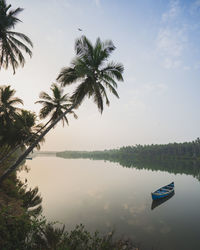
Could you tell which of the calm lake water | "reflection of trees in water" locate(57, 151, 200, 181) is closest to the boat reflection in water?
the calm lake water

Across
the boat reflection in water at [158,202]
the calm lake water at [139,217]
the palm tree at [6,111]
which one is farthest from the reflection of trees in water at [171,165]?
the palm tree at [6,111]

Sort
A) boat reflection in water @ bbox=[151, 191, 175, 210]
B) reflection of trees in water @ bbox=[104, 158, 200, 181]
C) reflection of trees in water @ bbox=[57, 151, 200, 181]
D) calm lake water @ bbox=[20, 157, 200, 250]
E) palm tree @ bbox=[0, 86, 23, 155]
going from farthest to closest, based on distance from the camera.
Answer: reflection of trees in water @ bbox=[57, 151, 200, 181] → reflection of trees in water @ bbox=[104, 158, 200, 181] → palm tree @ bbox=[0, 86, 23, 155] → boat reflection in water @ bbox=[151, 191, 175, 210] → calm lake water @ bbox=[20, 157, 200, 250]

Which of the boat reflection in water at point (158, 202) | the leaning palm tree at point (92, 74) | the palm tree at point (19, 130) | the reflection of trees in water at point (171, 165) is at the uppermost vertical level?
the leaning palm tree at point (92, 74)

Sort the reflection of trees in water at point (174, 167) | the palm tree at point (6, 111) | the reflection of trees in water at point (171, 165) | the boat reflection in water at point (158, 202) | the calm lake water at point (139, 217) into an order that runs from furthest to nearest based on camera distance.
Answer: the reflection of trees in water at point (171, 165)
the reflection of trees in water at point (174, 167)
the palm tree at point (6, 111)
the boat reflection in water at point (158, 202)
the calm lake water at point (139, 217)

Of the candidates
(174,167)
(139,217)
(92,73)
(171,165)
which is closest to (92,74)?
(92,73)

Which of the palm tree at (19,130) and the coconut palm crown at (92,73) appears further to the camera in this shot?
the palm tree at (19,130)

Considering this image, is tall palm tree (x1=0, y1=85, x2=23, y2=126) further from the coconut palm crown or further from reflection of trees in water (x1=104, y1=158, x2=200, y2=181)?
reflection of trees in water (x1=104, y1=158, x2=200, y2=181)

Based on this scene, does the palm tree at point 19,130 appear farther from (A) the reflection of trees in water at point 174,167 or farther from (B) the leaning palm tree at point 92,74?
(A) the reflection of trees in water at point 174,167

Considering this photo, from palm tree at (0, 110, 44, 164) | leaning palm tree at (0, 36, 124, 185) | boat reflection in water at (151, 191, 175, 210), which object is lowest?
boat reflection in water at (151, 191, 175, 210)

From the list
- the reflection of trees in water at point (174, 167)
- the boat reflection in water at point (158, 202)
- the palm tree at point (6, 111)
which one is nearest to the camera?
the boat reflection in water at point (158, 202)

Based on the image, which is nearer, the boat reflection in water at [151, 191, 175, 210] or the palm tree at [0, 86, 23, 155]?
the boat reflection in water at [151, 191, 175, 210]

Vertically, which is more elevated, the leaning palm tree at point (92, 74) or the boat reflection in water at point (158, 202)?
the leaning palm tree at point (92, 74)

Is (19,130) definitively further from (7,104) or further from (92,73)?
(92,73)

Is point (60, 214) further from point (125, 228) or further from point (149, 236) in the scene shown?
point (149, 236)
